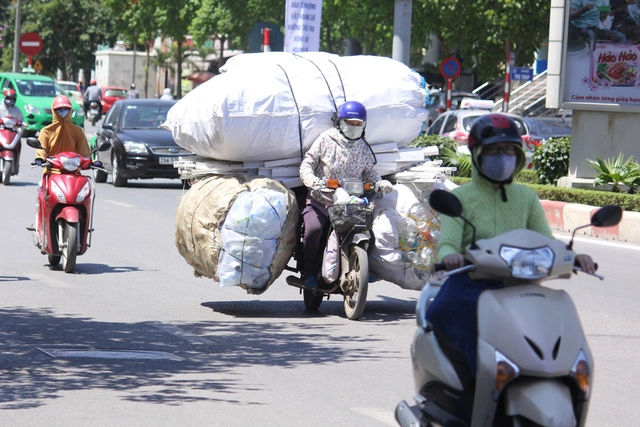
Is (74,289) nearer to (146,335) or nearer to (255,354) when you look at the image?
(146,335)

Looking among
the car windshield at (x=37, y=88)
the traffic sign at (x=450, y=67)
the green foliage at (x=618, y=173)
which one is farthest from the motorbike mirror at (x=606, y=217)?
the car windshield at (x=37, y=88)

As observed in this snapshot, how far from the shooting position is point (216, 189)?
9562 millimetres

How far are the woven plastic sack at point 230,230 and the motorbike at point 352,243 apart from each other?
31 cm

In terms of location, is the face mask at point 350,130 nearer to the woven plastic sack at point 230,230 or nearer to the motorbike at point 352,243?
the motorbike at point 352,243

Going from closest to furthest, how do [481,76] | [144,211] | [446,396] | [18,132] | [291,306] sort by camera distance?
[446,396]
[291,306]
[144,211]
[18,132]
[481,76]

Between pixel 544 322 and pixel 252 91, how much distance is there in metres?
5.31

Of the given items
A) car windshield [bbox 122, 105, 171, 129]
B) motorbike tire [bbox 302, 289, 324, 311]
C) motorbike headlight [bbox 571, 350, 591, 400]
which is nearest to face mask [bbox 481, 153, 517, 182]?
motorbike headlight [bbox 571, 350, 591, 400]

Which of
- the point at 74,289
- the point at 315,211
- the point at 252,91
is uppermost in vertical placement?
the point at 252,91

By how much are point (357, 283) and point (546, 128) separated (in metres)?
20.9

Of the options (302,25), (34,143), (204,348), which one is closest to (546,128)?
(302,25)

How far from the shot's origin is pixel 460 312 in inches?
189

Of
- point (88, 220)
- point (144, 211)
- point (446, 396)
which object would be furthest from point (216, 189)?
point (144, 211)

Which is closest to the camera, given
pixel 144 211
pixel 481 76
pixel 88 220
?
pixel 88 220

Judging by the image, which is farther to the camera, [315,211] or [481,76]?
[481,76]
